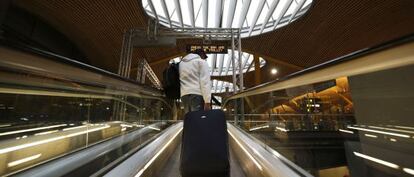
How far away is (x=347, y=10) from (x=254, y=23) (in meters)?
4.37

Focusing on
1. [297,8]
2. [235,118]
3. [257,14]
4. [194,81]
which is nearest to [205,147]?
[194,81]

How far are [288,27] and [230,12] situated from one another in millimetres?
3267

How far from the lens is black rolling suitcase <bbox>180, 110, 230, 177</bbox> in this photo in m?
1.85

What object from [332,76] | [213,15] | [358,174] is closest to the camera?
[332,76]

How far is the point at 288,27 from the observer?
12.5 meters

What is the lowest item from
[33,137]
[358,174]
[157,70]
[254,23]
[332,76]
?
[358,174]

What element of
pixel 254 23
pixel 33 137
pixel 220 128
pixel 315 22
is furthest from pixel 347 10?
pixel 33 137

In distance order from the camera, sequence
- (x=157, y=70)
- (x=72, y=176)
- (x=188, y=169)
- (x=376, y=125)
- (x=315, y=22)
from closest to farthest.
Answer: (x=72, y=176) < (x=188, y=169) < (x=376, y=125) < (x=315, y=22) < (x=157, y=70)

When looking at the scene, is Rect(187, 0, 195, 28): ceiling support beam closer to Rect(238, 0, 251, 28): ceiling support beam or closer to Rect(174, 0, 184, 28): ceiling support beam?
Rect(174, 0, 184, 28): ceiling support beam

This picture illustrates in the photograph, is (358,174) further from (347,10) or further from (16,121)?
(347,10)

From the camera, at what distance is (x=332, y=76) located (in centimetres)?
132

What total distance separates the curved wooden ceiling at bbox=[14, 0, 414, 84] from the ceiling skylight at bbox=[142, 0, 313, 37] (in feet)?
1.79

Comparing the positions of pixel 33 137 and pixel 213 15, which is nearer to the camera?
pixel 33 137

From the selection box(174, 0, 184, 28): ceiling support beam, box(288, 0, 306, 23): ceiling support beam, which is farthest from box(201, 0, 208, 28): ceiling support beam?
box(288, 0, 306, 23): ceiling support beam
